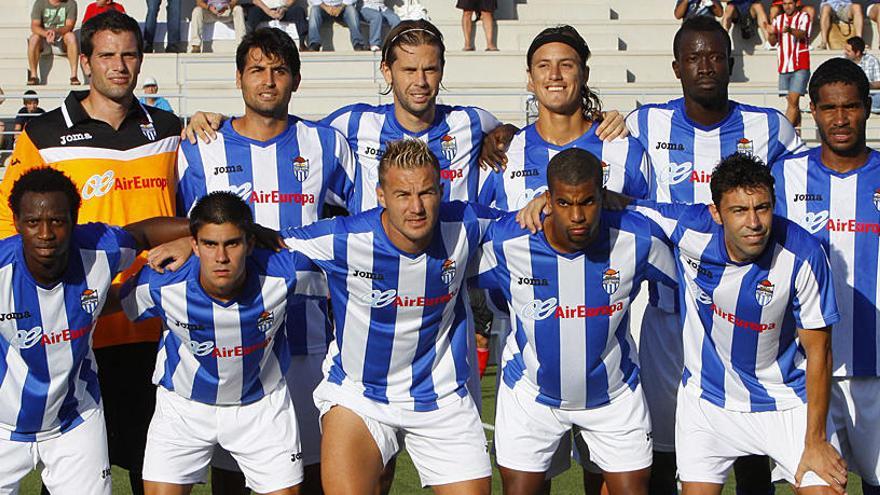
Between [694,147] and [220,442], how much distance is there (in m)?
2.75

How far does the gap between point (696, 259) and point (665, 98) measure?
10.6 m

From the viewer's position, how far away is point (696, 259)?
5902 mm

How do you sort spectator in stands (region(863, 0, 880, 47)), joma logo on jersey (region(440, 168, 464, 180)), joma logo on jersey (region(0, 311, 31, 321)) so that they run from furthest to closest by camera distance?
spectator in stands (region(863, 0, 880, 47)) < joma logo on jersey (region(440, 168, 464, 180)) < joma logo on jersey (region(0, 311, 31, 321))

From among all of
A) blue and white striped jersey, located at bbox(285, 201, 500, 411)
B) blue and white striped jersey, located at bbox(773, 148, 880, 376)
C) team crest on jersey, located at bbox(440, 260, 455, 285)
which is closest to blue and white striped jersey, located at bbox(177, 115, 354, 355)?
blue and white striped jersey, located at bbox(285, 201, 500, 411)

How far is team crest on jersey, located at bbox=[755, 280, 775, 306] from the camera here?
5758mm

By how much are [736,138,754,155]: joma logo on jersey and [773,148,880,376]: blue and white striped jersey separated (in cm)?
25

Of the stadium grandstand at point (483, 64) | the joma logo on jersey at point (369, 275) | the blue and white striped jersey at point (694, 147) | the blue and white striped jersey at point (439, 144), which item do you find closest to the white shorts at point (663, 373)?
the blue and white striped jersey at point (694, 147)

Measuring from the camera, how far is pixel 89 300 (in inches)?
228

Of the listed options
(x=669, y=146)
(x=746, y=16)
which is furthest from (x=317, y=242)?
(x=746, y=16)

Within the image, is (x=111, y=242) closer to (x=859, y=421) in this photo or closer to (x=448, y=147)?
(x=448, y=147)

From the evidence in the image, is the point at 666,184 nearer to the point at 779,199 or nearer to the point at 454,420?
the point at 779,199

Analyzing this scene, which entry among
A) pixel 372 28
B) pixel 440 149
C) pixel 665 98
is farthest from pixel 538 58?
pixel 372 28

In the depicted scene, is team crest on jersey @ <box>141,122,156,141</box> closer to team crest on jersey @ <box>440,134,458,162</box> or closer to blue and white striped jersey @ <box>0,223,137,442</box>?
blue and white striped jersey @ <box>0,223,137,442</box>

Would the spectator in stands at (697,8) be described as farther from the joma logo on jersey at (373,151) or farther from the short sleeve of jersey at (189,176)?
the short sleeve of jersey at (189,176)
